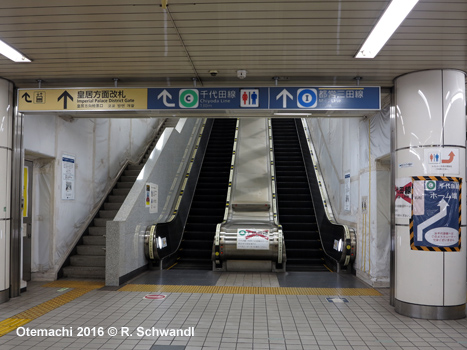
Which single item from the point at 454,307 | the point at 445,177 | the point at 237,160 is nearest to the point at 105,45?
the point at 445,177

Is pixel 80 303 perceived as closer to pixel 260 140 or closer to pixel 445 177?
pixel 445 177

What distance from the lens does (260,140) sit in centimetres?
1386

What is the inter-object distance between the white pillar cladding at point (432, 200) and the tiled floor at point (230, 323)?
337 mm

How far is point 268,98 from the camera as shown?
558 centimetres

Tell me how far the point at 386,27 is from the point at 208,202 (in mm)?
7639

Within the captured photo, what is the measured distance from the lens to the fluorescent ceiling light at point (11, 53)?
4.65 metres

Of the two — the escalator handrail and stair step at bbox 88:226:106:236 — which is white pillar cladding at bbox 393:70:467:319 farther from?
stair step at bbox 88:226:106:236

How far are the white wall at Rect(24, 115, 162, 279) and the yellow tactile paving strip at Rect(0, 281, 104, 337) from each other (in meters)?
0.63

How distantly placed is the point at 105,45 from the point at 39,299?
12.3 ft

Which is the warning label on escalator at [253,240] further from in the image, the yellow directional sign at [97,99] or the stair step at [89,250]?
the yellow directional sign at [97,99]

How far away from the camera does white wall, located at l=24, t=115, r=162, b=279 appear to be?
282 inches

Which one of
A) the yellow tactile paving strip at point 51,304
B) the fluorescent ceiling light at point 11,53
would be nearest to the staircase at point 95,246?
the yellow tactile paving strip at point 51,304

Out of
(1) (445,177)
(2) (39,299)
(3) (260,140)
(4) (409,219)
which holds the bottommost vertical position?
(2) (39,299)

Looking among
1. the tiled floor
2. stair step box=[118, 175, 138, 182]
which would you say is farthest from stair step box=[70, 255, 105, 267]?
stair step box=[118, 175, 138, 182]
